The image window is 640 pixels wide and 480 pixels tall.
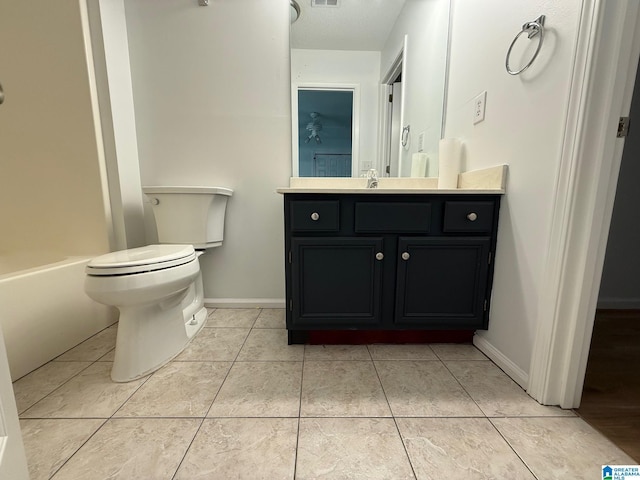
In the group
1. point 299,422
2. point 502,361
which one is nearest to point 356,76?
point 502,361

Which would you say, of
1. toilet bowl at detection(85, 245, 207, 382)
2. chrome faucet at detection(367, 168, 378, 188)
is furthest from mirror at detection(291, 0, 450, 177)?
toilet bowl at detection(85, 245, 207, 382)

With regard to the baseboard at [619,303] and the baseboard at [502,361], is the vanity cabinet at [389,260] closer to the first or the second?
the baseboard at [502,361]

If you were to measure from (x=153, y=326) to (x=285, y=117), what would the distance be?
1351 mm

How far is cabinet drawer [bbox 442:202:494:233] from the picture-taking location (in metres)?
1.14

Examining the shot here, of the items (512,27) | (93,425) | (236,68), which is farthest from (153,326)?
(512,27)

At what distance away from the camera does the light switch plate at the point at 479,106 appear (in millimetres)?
1212

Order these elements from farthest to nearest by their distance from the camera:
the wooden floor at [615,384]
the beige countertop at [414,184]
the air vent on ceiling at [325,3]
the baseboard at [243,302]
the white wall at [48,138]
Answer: the baseboard at [243,302]
the air vent on ceiling at [325,3]
the white wall at [48,138]
the beige countertop at [414,184]
the wooden floor at [615,384]

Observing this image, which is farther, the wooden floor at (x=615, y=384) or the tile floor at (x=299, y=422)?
the wooden floor at (x=615, y=384)

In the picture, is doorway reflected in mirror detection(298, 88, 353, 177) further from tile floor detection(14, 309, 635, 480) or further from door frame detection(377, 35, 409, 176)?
tile floor detection(14, 309, 635, 480)

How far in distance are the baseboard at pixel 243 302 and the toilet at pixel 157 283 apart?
10.3 inches

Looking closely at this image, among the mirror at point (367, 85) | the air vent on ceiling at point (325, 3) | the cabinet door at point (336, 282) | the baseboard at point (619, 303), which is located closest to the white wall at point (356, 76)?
the mirror at point (367, 85)

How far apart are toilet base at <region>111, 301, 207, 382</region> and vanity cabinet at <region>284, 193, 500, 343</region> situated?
1.82ft

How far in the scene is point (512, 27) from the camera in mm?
1050

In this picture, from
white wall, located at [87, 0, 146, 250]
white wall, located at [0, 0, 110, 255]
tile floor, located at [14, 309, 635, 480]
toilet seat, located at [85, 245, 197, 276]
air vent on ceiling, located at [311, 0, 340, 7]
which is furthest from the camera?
air vent on ceiling, located at [311, 0, 340, 7]
